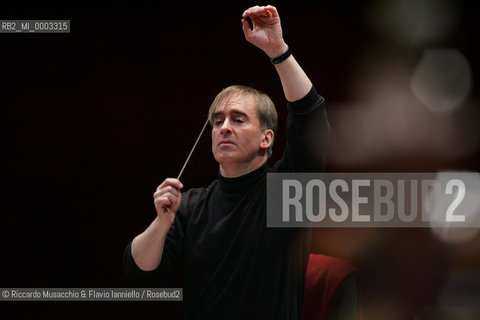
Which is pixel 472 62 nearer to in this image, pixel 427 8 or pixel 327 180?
pixel 427 8

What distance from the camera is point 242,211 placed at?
106 centimetres

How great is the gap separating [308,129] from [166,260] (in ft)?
1.39

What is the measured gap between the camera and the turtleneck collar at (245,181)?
3.49ft

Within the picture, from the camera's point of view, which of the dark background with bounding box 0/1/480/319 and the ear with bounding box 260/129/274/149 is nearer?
the ear with bounding box 260/129/274/149

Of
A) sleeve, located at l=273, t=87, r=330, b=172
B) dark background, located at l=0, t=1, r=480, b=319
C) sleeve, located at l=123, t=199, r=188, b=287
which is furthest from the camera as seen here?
dark background, located at l=0, t=1, r=480, b=319

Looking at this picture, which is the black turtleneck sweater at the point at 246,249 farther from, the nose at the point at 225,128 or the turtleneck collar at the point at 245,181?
the nose at the point at 225,128

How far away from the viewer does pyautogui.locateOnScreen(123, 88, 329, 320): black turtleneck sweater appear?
3.17 feet

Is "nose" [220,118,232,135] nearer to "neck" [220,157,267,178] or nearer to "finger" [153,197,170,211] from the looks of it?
"neck" [220,157,267,178]

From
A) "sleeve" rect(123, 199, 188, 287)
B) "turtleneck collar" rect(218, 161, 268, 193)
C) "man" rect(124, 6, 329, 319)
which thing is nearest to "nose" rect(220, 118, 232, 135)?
"man" rect(124, 6, 329, 319)

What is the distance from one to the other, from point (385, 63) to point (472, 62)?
221 mm

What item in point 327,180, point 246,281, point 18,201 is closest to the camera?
point 246,281

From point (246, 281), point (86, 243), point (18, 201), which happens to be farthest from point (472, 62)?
point (18, 201)

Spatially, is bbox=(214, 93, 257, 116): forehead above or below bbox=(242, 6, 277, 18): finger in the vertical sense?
below

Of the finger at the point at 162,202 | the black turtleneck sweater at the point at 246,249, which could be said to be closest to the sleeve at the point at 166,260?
the black turtleneck sweater at the point at 246,249
